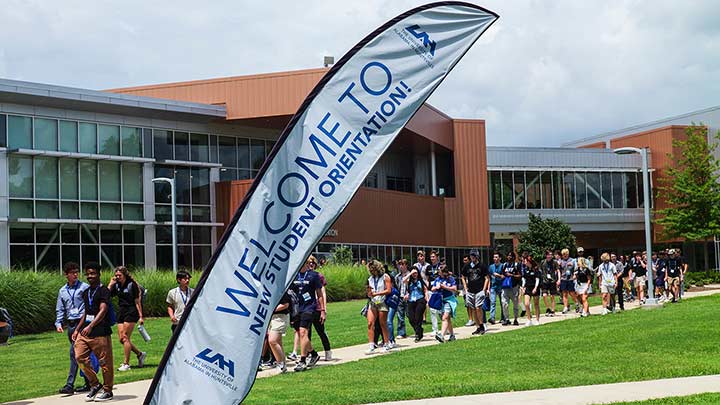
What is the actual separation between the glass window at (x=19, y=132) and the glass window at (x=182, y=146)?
22.8 feet

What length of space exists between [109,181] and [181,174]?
3.49 metres

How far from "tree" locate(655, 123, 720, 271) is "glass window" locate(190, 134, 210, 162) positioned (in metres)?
27.1

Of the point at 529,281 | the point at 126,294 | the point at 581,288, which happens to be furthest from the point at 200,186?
the point at 126,294

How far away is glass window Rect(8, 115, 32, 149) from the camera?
33656mm

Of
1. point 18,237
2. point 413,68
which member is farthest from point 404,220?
point 413,68

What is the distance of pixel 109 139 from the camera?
37.1 meters

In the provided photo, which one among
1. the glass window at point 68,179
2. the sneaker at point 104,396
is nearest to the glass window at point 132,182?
the glass window at point 68,179

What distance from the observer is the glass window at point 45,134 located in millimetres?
34584

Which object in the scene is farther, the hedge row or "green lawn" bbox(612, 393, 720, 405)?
the hedge row

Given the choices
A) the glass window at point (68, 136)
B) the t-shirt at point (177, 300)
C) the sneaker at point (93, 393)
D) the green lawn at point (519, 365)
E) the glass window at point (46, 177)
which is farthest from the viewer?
the glass window at point (68, 136)

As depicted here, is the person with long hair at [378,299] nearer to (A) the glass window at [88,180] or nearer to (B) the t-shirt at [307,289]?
(B) the t-shirt at [307,289]

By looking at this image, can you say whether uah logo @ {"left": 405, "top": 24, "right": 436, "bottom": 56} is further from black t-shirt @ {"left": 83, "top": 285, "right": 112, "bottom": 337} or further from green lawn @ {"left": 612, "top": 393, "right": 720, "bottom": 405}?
black t-shirt @ {"left": 83, "top": 285, "right": 112, "bottom": 337}

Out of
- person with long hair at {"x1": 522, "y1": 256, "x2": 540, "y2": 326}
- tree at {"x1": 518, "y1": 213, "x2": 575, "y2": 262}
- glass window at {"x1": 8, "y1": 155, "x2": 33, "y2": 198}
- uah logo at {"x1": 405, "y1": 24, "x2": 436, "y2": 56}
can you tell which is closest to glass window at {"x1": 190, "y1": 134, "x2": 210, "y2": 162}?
glass window at {"x1": 8, "y1": 155, "x2": 33, "y2": 198}

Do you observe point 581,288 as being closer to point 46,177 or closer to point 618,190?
point 46,177
